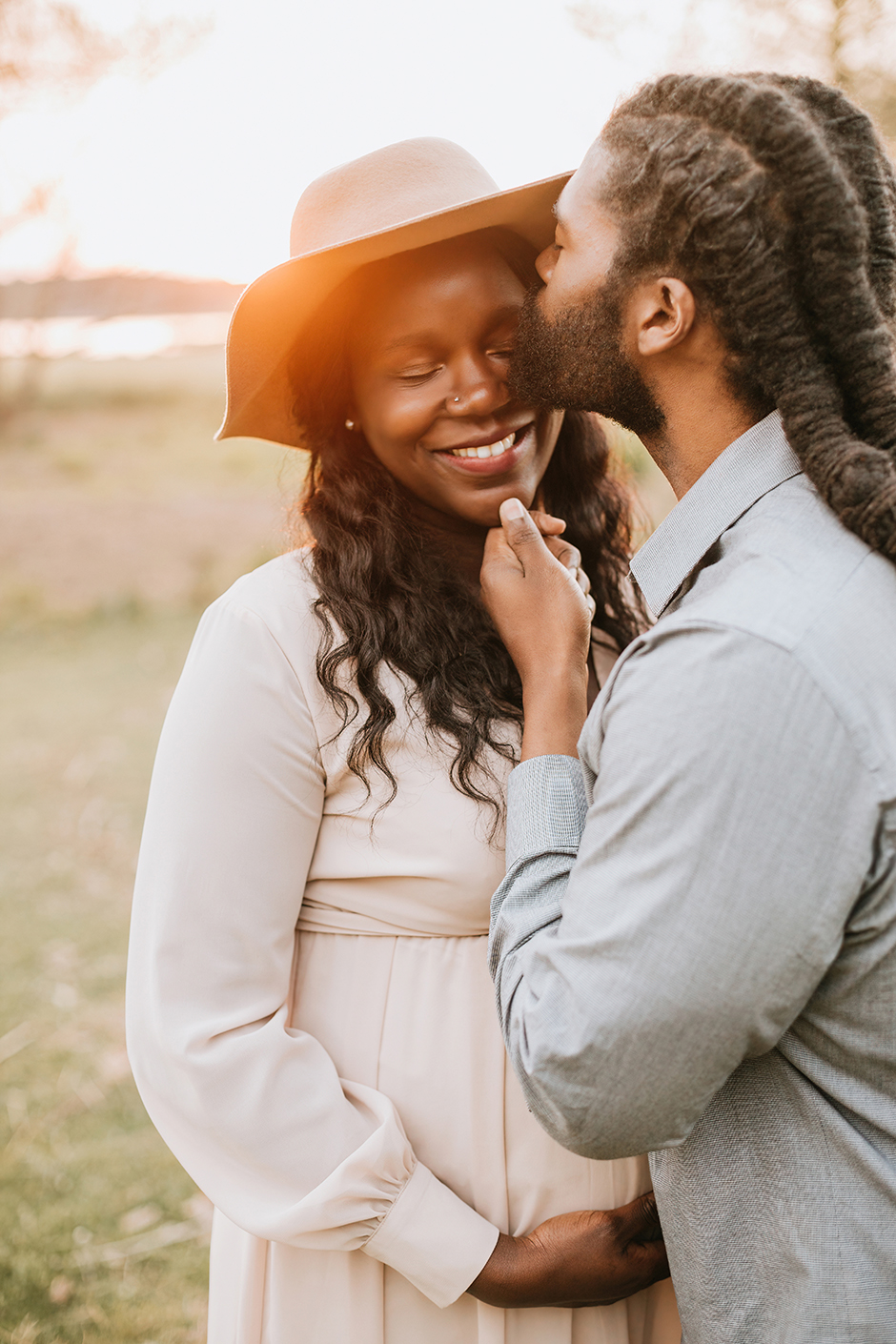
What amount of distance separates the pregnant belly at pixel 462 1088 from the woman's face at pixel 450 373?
2.67 ft

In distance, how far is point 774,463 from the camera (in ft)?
4.20

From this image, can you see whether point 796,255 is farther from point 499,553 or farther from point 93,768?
point 93,768

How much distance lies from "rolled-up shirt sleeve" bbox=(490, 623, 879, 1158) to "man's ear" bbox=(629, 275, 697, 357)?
1.38 feet

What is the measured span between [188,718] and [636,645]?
686 millimetres

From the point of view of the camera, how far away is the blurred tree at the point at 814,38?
3402 millimetres

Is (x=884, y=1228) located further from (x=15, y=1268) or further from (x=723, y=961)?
(x=15, y=1268)

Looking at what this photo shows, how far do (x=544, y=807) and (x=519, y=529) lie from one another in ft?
1.91

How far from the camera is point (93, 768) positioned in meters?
6.73

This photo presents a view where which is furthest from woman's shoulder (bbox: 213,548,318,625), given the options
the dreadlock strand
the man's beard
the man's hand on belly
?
the man's hand on belly

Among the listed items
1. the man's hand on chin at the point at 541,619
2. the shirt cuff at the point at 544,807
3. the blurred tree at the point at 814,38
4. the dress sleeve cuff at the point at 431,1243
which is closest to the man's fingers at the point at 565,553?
the man's hand on chin at the point at 541,619

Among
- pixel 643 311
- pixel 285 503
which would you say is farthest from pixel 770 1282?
pixel 285 503

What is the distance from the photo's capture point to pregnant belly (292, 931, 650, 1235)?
5.30ft

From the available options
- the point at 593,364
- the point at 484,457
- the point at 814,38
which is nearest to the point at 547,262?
the point at 593,364

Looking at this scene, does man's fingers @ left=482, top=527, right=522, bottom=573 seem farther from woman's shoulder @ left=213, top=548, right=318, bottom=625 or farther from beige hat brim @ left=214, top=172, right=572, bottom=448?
beige hat brim @ left=214, top=172, right=572, bottom=448
